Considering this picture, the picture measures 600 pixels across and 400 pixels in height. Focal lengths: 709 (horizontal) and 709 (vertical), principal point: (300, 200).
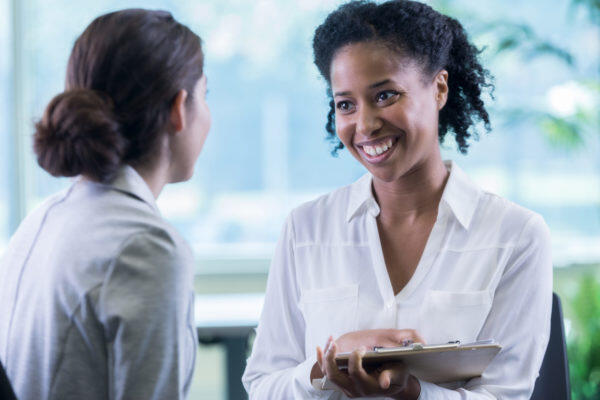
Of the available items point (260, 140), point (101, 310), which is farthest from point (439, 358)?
point (260, 140)

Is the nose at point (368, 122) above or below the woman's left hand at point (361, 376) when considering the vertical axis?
above

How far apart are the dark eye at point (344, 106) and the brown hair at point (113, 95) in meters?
0.54

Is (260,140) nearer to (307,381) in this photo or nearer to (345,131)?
(345,131)

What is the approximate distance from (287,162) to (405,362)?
9.94 ft

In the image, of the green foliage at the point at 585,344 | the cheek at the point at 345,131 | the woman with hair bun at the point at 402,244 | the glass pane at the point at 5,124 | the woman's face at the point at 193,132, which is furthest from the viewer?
the glass pane at the point at 5,124

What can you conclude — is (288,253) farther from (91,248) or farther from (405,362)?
(91,248)

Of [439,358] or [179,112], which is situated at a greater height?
[179,112]

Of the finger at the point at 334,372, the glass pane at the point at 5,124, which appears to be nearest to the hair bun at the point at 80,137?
the finger at the point at 334,372

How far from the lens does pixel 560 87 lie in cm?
387

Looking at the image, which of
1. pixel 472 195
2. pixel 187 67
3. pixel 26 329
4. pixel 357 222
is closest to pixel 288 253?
pixel 357 222

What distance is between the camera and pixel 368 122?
1.50 metres

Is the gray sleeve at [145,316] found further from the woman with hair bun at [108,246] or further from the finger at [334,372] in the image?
the finger at [334,372]

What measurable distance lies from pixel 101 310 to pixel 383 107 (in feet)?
2.62

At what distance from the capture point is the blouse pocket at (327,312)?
1556 millimetres
